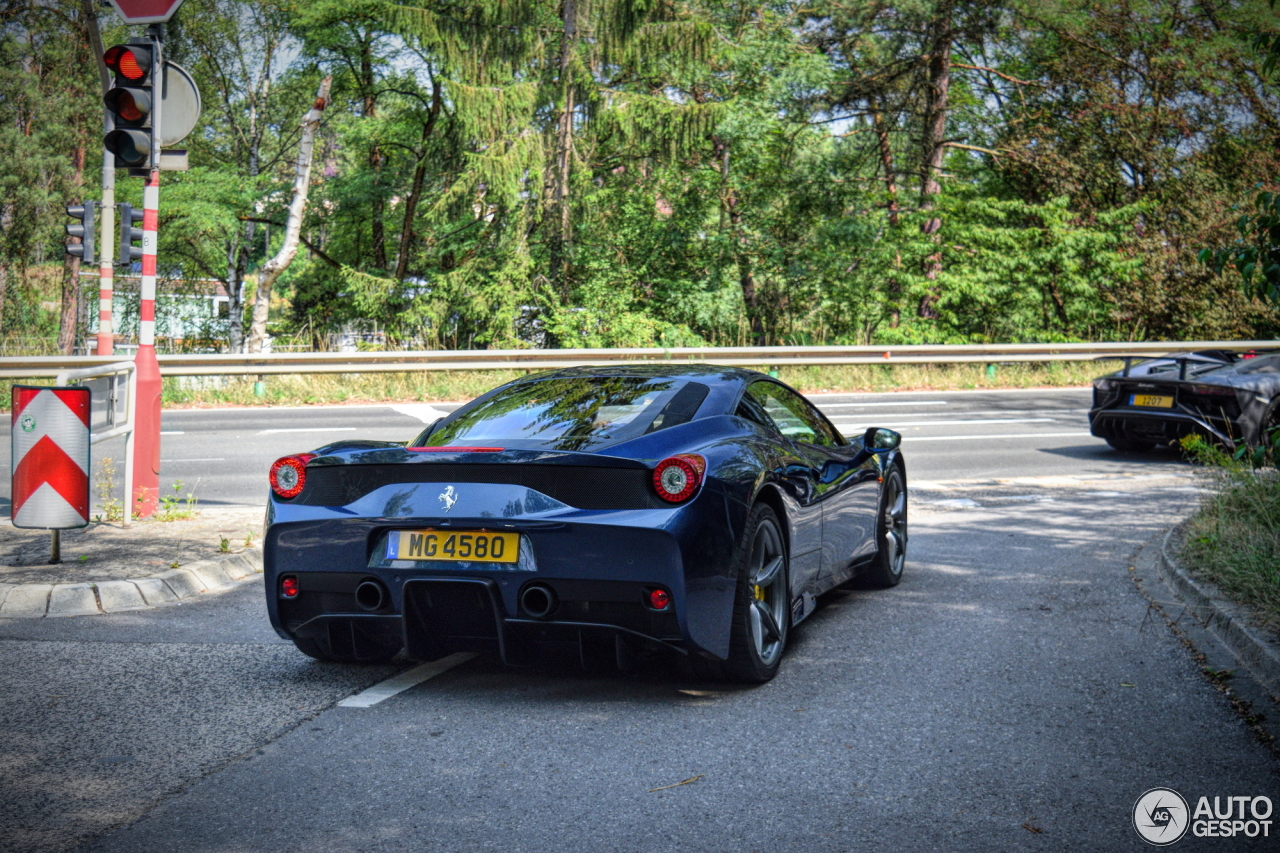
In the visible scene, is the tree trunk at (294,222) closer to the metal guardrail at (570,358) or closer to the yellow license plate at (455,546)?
the metal guardrail at (570,358)

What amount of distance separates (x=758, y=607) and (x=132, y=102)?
227 inches

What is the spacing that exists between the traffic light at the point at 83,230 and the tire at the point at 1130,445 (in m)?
12.3

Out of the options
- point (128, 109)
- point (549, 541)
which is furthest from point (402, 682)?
point (128, 109)

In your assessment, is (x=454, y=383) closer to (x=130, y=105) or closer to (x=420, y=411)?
(x=420, y=411)

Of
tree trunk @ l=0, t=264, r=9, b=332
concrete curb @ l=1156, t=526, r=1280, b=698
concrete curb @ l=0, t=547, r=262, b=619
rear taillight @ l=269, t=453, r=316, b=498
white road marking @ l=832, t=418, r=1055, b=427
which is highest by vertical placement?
tree trunk @ l=0, t=264, r=9, b=332

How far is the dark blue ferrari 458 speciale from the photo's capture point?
13.7 ft

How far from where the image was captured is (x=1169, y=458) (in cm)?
1300

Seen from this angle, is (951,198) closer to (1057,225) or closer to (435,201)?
(1057,225)

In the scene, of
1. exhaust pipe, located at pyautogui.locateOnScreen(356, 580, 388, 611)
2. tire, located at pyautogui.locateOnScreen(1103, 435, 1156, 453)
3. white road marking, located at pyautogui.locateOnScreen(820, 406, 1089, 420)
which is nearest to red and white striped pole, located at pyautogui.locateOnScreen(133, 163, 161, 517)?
exhaust pipe, located at pyautogui.locateOnScreen(356, 580, 388, 611)

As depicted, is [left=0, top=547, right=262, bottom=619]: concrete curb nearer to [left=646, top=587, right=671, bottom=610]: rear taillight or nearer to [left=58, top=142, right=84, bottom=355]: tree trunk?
[left=646, top=587, right=671, bottom=610]: rear taillight

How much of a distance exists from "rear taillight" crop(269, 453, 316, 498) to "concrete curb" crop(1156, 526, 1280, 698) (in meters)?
3.82

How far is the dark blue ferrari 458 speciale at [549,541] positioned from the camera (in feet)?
13.7

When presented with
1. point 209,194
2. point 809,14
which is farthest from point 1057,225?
point 209,194

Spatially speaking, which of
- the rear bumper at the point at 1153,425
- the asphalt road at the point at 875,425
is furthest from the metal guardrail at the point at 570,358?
the rear bumper at the point at 1153,425
